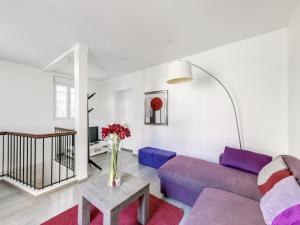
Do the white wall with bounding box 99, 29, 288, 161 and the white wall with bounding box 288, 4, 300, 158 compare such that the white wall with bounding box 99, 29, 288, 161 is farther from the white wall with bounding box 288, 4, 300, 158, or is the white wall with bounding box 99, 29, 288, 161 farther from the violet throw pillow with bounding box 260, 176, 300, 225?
the violet throw pillow with bounding box 260, 176, 300, 225

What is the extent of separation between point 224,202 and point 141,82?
139 inches

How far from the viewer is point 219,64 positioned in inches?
113

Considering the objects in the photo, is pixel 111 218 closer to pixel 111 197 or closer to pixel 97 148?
pixel 111 197

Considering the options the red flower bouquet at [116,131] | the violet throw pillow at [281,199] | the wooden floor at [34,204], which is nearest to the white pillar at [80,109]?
the wooden floor at [34,204]

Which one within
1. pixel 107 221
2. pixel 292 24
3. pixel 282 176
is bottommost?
pixel 107 221

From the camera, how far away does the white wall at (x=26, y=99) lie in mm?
3441

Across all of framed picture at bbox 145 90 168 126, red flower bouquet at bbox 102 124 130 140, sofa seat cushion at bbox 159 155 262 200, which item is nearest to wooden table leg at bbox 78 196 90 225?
red flower bouquet at bbox 102 124 130 140

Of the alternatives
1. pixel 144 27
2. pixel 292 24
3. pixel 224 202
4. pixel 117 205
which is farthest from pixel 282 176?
pixel 144 27

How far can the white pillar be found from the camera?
2.70m

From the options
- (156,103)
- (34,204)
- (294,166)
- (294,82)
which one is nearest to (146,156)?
(156,103)

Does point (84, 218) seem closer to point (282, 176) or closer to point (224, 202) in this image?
point (224, 202)

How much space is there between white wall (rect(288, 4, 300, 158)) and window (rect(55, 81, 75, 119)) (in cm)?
508

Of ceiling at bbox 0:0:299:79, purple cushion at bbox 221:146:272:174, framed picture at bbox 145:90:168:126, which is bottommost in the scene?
purple cushion at bbox 221:146:272:174

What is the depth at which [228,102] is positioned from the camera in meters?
2.74
